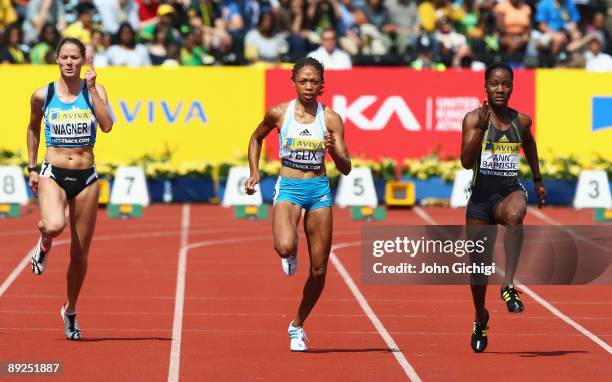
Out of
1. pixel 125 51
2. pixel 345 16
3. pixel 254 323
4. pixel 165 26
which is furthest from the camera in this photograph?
pixel 345 16

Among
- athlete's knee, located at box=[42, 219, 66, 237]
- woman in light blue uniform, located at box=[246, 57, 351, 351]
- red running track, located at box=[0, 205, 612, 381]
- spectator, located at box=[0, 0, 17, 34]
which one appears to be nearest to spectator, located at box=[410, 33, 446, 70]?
spectator, located at box=[0, 0, 17, 34]

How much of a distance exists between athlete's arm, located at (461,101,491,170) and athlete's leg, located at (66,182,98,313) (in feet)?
8.74

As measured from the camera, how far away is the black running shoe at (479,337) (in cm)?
1113

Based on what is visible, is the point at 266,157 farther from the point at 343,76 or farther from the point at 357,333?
the point at 357,333

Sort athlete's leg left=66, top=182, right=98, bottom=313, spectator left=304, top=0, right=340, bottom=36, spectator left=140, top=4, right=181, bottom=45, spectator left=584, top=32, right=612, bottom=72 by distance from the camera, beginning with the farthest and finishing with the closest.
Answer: spectator left=304, top=0, right=340, bottom=36 → spectator left=584, top=32, right=612, bottom=72 → spectator left=140, top=4, right=181, bottom=45 → athlete's leg left=66, top=182, right=98, bottom=313

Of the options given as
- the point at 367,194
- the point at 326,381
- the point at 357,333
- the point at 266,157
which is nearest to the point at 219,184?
the point at 266,157

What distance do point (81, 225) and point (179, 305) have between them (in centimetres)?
255

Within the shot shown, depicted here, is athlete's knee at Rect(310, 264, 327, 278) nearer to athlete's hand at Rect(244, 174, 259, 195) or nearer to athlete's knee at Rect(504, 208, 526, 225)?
athlete's hand at Rect(244, 174, 259, 195)

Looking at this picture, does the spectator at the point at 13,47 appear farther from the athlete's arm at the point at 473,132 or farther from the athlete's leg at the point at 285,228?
the athlete's arm at the point at 473,132

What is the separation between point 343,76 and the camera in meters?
23.6

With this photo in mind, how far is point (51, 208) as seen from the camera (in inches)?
440

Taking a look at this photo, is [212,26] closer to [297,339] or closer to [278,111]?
[278,111]

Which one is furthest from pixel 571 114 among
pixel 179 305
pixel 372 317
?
pixel 179 305

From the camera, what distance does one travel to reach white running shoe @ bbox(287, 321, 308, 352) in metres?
11.1
